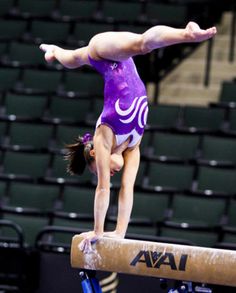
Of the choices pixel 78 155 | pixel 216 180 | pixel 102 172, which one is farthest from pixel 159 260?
pixel 216 180

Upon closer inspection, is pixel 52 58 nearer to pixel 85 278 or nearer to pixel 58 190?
pixel 85 278

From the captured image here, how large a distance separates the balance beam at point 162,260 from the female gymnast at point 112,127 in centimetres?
10

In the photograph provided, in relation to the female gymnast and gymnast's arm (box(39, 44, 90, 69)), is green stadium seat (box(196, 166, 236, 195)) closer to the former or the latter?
the female gymnast

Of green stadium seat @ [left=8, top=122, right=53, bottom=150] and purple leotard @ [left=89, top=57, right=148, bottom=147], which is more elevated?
purple leotard @ [left=89, top=57, right=148, bottom=147]

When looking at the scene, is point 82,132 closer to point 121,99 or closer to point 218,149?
point 218,149

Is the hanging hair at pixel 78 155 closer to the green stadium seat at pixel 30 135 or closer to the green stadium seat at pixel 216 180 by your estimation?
the green stadium seat at pixel 216 180

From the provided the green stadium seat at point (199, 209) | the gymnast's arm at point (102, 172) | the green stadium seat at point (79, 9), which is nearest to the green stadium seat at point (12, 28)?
the green stadium seat at point (79, 9)

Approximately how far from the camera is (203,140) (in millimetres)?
11242

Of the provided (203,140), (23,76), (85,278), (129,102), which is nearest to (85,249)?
(85,278)

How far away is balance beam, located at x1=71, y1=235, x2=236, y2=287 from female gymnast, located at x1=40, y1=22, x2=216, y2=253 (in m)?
0.10

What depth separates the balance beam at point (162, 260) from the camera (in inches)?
273

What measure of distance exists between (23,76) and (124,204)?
568 cm

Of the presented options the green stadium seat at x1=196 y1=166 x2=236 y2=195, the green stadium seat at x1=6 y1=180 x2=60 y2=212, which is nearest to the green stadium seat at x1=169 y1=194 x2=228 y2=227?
the green stadium seat at x1=196 y1=166 x2=236 y2=195

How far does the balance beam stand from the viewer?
273 inches
